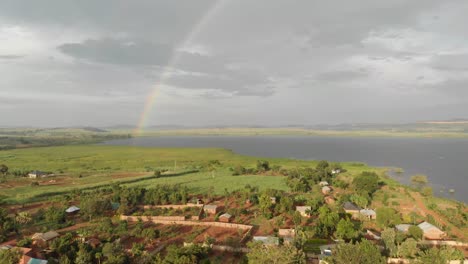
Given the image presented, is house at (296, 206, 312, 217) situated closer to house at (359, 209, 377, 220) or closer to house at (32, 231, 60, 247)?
house at (359, 209, 377, 220)

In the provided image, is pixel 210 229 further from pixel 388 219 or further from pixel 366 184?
pixel 366 184

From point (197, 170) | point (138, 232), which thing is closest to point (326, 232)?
point (138, 232)

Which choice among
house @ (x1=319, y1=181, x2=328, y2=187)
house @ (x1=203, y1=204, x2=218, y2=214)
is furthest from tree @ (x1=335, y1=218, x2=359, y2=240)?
house @ (x1=319, y1=181, x2=328, y2=187)

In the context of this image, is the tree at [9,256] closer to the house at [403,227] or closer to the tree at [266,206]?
the tree at [266,206]

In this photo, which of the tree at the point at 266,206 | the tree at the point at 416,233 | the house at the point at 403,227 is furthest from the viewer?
the tree at the point at 266,206

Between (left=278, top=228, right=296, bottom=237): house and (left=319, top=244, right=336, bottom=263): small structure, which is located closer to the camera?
(left=319, top=244, right=336, bottom=263): small structure

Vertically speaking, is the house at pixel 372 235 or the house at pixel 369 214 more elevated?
the house at pixel 369 214

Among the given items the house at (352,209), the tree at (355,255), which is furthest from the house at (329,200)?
the tree at (355,255)
